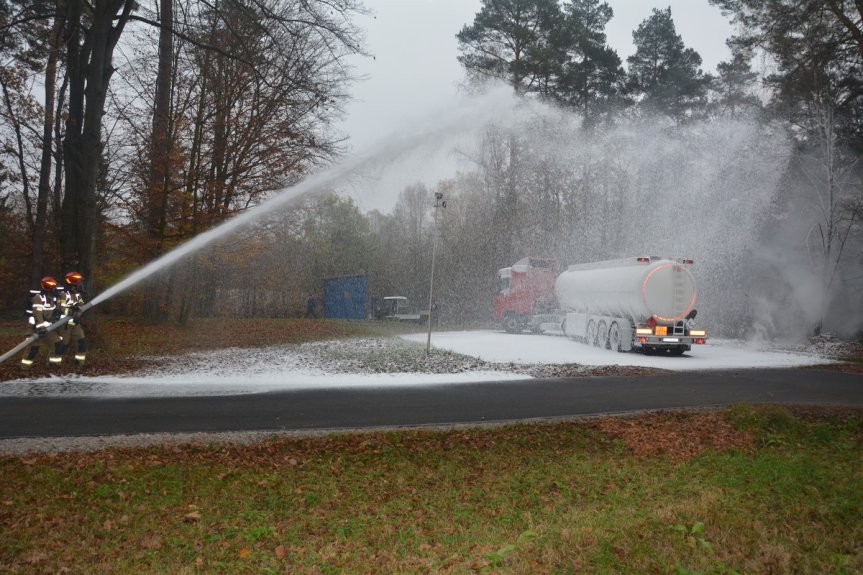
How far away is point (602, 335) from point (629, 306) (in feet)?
8.07

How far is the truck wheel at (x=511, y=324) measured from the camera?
32.9 metres

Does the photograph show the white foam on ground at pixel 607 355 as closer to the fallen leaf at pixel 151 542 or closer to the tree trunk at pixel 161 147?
the tree trunk at pixel 161 147

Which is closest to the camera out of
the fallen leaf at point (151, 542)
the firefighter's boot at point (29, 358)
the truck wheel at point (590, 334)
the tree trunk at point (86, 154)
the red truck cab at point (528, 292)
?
the fallen leaf at point (151, 542)

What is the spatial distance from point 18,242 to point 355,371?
30082mm

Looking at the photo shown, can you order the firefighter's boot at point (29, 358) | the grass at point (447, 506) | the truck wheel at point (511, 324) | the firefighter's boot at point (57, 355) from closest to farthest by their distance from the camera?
the grass at point (447, 506), the firefighter's boot at point (29, 358), the firefighter's boot at point (57, 355), the truck wheel at point (511, 324)

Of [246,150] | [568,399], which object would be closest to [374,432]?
[568,399]

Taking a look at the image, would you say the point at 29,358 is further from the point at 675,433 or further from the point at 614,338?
the point at 614,338

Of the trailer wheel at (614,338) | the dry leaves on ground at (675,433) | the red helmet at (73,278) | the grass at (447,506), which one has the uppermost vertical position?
the red helmet at (73,278)

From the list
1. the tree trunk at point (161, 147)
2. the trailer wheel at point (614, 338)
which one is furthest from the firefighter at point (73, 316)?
the trailer wheel at point (614, 338)

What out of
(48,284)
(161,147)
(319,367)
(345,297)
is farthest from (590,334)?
(345,297)

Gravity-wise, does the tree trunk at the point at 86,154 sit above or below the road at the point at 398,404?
above

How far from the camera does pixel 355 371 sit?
16.0m

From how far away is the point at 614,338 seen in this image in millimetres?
24031

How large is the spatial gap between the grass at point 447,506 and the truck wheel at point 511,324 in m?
23.6
